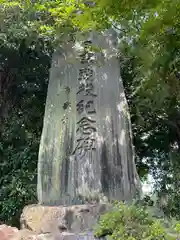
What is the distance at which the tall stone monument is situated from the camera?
173 inches

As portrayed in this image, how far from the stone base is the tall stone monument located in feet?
1.08

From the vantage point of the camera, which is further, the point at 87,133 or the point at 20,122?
the point at 20,122

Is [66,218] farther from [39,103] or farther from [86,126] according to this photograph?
[39,103]

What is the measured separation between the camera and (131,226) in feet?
10.8

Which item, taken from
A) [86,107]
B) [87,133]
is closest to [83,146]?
[87,133]

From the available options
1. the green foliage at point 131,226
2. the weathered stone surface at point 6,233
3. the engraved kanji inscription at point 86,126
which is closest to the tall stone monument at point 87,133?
the engraved kanji inscription at point 86,126

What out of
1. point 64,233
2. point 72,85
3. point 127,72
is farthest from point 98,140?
point 127,72

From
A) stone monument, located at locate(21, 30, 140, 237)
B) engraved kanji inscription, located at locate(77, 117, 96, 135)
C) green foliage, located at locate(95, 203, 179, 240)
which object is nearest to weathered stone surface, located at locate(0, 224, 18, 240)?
stone monument, located at locate(21, 30, 140, 237)

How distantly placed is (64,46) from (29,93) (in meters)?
2.30

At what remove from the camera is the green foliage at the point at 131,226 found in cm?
316

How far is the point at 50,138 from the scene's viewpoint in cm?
486

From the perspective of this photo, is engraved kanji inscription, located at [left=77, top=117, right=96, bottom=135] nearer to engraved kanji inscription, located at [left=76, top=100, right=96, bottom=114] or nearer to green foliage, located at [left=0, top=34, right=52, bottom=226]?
engraved kanji inscription, located at [left=76, top=100, right=96, bottom=114]

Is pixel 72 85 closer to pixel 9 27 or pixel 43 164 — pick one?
pixel 43 164

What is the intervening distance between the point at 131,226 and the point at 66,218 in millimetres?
940
